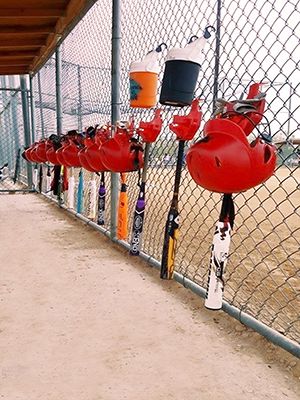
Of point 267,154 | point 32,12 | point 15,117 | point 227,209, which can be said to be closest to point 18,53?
point 32,12

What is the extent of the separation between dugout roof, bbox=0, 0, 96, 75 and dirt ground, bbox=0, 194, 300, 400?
2.22 meters

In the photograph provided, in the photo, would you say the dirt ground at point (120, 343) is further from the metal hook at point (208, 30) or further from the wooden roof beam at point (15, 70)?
the wooden roof beam at point (15, 70)

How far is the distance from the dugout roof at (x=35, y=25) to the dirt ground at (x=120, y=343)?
222 centimetres

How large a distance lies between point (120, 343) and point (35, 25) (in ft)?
11.7

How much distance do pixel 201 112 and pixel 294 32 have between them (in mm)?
522

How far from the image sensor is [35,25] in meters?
3.99

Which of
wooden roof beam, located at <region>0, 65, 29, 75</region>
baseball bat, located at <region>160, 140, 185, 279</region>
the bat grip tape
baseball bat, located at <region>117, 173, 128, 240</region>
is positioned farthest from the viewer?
wooden roof beam, located at <region>0, 65, 29, 75</region>

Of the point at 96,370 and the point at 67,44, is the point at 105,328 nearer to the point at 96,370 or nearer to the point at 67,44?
the point at 96,370

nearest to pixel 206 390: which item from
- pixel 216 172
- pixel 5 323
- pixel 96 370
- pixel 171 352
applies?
pixel 171 352

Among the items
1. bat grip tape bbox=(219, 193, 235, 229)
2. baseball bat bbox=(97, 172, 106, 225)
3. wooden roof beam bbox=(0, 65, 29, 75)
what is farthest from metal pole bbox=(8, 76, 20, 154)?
bat grip tape bbox=(219, 193, 235, 229)

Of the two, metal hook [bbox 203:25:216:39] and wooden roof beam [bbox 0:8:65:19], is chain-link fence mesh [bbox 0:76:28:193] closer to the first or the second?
wooden roof beam [bbox 0:8:65:19]

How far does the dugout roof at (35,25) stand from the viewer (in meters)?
3.36

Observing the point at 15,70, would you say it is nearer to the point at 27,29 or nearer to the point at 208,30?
the point at 27,29

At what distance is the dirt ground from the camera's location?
1.27 m
